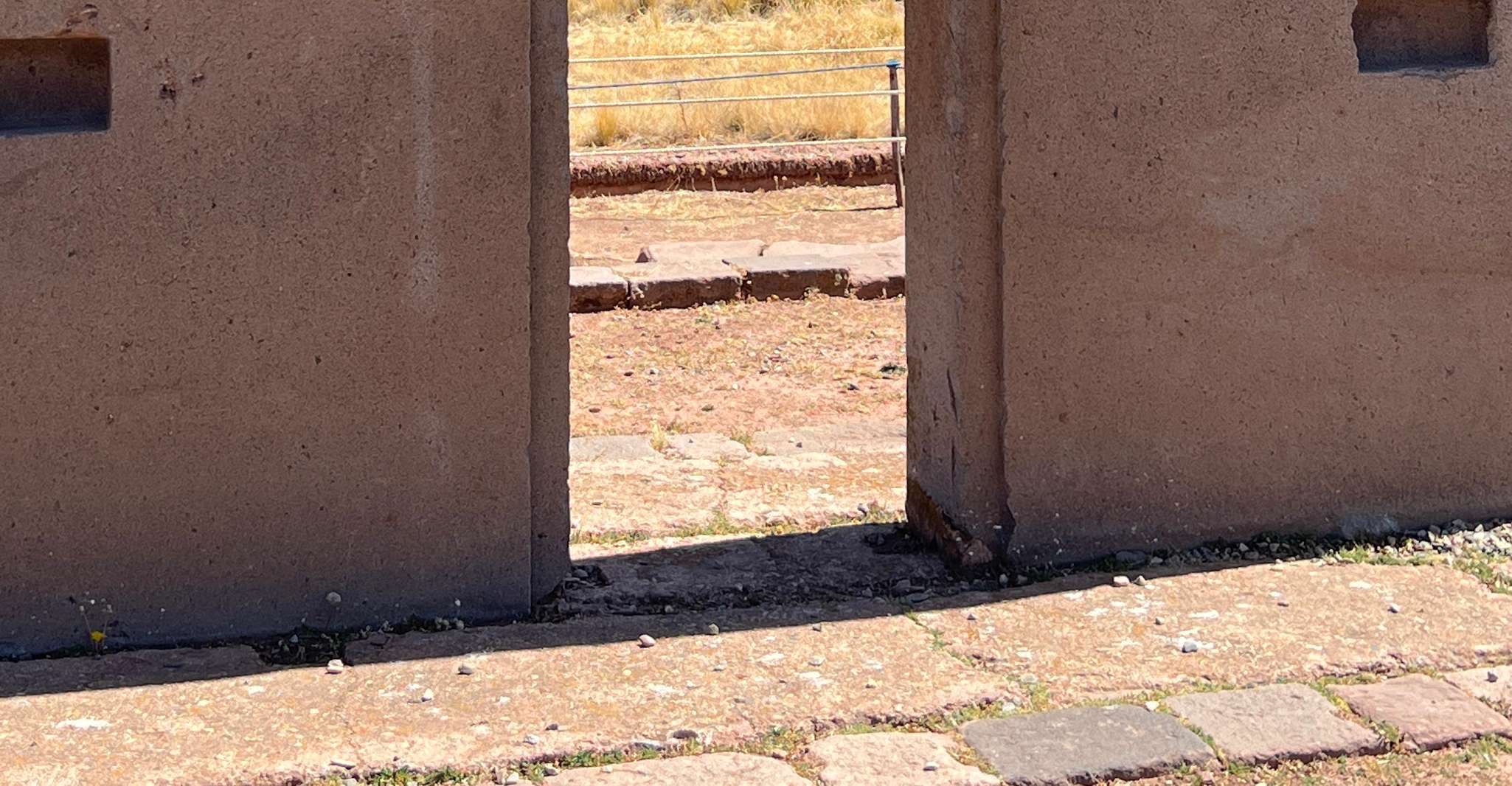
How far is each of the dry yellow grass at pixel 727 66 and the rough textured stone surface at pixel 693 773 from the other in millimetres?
11217

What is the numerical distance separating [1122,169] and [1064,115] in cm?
22

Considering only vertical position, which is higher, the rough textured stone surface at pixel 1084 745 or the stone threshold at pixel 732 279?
the stone threshold at pixel 732 279

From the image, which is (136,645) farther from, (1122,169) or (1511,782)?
(1511,782)

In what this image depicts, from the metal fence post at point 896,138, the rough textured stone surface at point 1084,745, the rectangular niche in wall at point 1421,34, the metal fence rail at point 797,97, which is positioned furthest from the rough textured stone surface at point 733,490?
the metal fence post at point 896,138

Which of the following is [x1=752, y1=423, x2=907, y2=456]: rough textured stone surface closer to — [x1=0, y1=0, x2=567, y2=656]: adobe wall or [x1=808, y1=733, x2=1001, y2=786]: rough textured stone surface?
[x1=0, y1=0, x2=567, y2=656]: adobe wall

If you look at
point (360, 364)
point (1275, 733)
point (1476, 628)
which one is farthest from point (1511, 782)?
point (360, 364)

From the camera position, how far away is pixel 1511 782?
3496 millimetres

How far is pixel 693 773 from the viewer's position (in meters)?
3.50

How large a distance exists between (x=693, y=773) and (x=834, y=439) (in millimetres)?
3367

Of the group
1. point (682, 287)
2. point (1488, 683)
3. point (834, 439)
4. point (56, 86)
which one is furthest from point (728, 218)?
point (1488, 683)

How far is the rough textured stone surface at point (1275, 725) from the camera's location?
360 centimetres

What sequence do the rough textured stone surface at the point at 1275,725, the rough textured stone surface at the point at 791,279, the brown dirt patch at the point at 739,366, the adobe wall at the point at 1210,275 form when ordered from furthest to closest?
the rough textured stone surface at the point at 791,279
the brown dirt patch at the point at 739,366
the adobe wall at the point at 1210,275
the rough textured stone surface at the point at 1275,725

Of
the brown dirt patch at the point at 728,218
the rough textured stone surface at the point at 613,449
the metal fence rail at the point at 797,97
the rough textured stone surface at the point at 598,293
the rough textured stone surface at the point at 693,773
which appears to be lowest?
the rough textured stone surface at the point at 693,773

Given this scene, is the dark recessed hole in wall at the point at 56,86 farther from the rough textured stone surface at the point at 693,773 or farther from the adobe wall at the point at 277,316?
the rough textured stone surface at the point at 693,773
